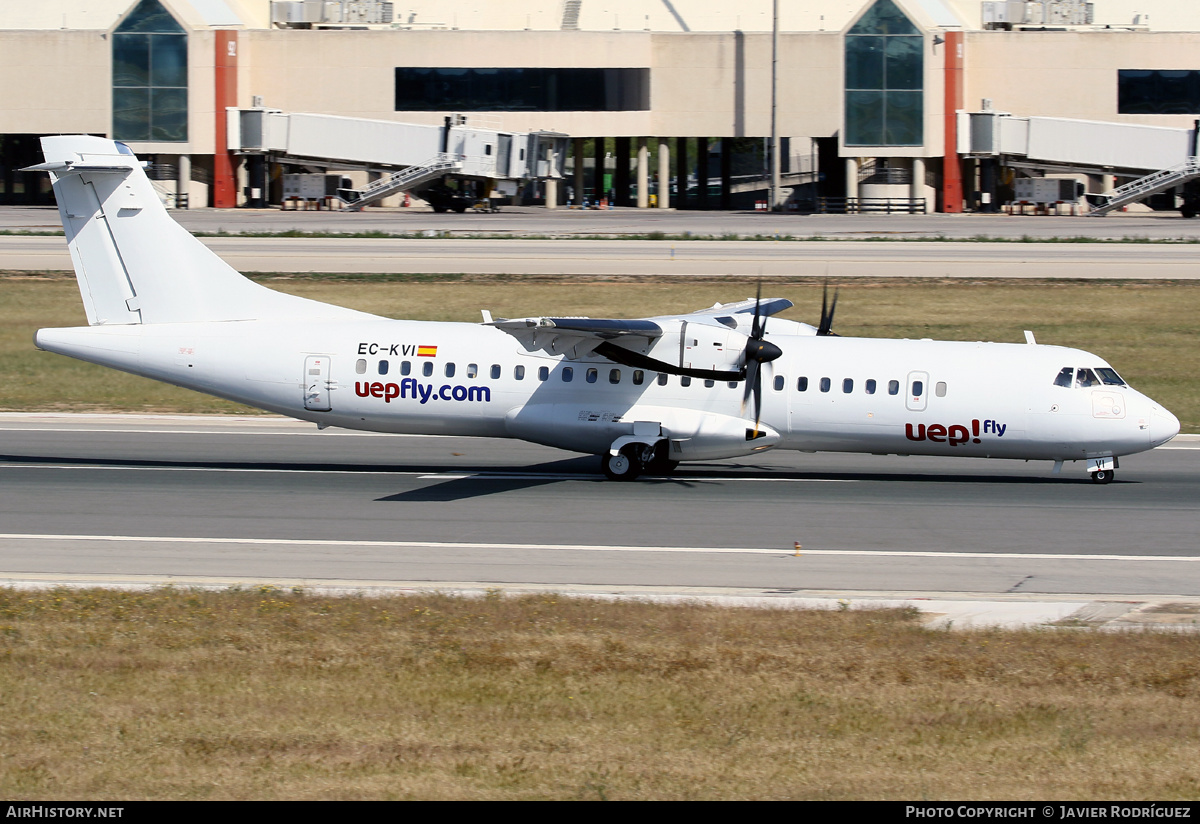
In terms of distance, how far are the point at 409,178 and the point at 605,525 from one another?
67.3 metres

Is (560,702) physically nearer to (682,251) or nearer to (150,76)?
(682,251)

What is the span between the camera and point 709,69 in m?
89.4

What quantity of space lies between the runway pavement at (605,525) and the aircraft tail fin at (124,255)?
295 cm

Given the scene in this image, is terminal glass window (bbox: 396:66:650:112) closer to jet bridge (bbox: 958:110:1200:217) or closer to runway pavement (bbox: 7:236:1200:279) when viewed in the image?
jet bridge (bbox: 958:110:1200:217)

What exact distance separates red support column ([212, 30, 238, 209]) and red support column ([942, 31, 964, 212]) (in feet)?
150

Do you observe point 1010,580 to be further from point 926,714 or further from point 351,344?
point 351,344

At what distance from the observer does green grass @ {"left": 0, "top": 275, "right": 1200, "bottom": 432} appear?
35.2 metres

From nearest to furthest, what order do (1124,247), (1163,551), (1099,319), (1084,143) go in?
1. (1163,551)
2. (1099,319)
3. (1124,247)
4. (1084,143)

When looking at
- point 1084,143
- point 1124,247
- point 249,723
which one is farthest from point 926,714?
point 1084,143

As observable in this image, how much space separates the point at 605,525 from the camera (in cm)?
2023

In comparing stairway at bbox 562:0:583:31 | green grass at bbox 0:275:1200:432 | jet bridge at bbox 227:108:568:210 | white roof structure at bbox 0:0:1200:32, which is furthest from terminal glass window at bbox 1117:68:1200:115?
green grass at bbox 0:275:1200:432

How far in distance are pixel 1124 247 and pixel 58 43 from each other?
215 ft

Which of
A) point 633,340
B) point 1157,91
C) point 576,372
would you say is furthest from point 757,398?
point 1157,91

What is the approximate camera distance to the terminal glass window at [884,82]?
83.6 meters
